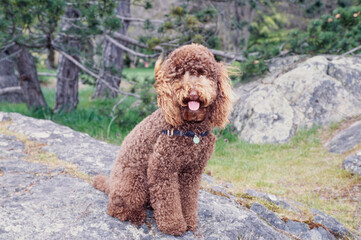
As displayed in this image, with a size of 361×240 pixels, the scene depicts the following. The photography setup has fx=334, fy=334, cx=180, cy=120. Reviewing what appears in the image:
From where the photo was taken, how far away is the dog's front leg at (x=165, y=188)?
6.84ft

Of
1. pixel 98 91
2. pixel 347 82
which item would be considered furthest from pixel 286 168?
pixel 98 91

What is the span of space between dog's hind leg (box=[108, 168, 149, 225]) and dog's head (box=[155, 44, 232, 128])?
0.49 m

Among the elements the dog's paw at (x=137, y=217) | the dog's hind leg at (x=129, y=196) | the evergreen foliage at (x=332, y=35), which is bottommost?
the dog's paw at (x=137, y=217)

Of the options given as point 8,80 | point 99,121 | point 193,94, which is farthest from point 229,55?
point 8,80

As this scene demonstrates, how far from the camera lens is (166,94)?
1913mm

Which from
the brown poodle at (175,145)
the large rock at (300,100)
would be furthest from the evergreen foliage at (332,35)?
the brown poodle at (175,145)

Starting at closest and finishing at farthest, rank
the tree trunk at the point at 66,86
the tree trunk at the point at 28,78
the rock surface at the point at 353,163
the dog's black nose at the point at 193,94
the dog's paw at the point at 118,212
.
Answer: the dog's black nose at the point at 193,94, the dog's paw at the point at 118,212, the rock surface at the point at 353,163, the tree trunk at the point at 28,78, the tree trunk at the point at 66,86

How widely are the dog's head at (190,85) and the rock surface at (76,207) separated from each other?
2.88ft

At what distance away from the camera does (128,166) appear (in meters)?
2.27

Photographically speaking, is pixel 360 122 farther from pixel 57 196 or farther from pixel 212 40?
pixel 57 196

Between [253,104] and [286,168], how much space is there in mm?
1670

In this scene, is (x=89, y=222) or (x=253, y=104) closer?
(x=89, y=222)

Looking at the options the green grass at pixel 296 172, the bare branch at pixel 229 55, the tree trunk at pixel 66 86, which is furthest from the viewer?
the tree trunk at pixel 66 86

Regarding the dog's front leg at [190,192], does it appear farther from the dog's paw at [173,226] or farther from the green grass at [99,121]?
the green grass at [99,121]
